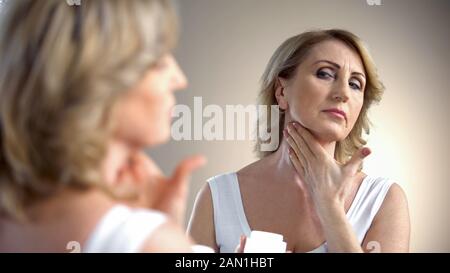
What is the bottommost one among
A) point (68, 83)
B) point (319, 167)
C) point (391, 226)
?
point (391, 226)

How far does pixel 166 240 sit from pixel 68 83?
174mm

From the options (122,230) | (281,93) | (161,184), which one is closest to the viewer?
(122,230)

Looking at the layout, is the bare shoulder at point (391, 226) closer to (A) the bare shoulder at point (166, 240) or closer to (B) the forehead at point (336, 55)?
(B) the forehead at point (336, 55)

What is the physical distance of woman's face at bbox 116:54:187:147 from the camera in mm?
552

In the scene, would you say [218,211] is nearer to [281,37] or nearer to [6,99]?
[281,37]

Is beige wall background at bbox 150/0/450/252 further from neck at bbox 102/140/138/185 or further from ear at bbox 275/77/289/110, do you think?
neck at bbox 102/140/138/185

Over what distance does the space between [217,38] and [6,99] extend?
588 millimetres

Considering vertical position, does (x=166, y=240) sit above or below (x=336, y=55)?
below

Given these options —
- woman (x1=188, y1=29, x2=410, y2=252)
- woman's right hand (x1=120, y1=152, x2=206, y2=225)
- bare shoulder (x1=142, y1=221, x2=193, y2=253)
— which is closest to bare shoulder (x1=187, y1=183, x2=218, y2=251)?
woman (x1=188, y1=29, x2=410, y2=252)

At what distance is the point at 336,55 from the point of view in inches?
40.1

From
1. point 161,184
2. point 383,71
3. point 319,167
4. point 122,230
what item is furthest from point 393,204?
point 122,230

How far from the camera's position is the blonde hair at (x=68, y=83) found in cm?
52

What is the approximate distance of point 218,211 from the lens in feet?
3.37

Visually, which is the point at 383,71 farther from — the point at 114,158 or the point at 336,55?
the point at 114,158
